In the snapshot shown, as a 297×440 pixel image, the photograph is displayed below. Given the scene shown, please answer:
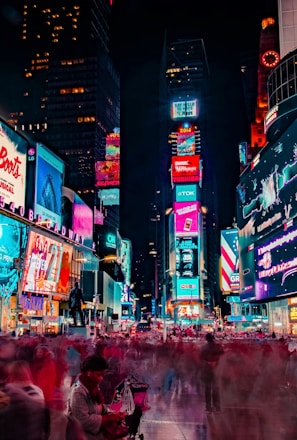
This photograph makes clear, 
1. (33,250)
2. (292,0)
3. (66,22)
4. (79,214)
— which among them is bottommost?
(33,250)

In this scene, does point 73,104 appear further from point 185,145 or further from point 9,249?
point 9,249

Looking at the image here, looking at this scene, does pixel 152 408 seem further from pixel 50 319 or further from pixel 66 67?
pixel 66 67

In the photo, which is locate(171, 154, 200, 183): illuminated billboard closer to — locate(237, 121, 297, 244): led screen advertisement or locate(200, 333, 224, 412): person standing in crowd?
locate(237, 121, 297, 244): led screen advertisement

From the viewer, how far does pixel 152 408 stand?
14070mm

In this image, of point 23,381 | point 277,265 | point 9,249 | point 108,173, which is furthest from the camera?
point 108,173

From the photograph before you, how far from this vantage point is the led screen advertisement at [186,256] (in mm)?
151250

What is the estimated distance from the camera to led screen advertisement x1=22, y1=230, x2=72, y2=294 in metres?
58.7

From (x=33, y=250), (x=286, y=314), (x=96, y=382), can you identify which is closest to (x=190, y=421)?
(x=96, y=382)

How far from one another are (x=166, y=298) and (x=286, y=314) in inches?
4568

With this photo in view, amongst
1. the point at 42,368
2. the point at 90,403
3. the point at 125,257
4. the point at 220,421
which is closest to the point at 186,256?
the point at 125,257

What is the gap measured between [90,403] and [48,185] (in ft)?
209

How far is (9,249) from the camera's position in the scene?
55312mm

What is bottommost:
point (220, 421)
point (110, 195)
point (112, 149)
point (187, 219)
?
point (220, 421)

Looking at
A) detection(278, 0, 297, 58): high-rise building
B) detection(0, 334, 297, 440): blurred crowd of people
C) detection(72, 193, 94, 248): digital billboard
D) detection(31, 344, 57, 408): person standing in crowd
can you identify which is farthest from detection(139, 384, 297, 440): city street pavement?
detection(278, 0, 297, 58): high-rise building
